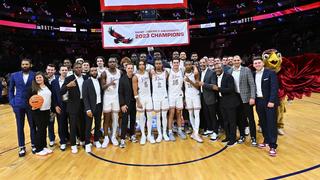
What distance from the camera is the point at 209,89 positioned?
15.8ft

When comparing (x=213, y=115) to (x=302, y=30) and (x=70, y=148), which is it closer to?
(x=70, y=148)

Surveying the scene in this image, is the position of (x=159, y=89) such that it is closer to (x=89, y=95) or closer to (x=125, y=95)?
(x=125, y=95)

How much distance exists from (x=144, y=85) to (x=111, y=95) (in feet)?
2.09

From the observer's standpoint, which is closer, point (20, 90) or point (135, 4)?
point (20, 90)

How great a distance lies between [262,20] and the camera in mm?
19359

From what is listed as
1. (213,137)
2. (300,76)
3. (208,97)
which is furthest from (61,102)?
(300,76)

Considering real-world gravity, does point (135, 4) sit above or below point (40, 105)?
above


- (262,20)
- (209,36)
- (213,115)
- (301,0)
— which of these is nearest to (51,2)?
(209,36)

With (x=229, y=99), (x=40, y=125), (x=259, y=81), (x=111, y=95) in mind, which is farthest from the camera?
(x=111, y=95)

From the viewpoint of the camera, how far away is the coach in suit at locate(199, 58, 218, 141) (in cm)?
479

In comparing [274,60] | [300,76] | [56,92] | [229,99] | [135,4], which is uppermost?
[135,4]

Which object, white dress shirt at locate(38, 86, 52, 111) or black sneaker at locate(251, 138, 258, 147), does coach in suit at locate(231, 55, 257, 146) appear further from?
white dress shirt at locate(38, 86, 52, 111)

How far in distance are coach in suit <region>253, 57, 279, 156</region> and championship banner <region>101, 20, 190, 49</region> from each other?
2.01m

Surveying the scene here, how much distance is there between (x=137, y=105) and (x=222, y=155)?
1763 mm
